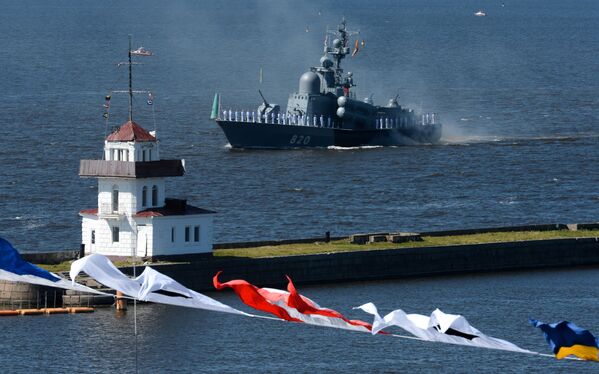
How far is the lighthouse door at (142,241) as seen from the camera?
274 ft

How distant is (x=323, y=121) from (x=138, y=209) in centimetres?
7421

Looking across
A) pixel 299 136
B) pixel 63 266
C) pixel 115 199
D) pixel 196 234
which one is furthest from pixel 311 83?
pixel 63 266

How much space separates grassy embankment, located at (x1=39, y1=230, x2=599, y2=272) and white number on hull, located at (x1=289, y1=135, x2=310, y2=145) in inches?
2325

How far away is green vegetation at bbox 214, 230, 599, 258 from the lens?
87.6 metres

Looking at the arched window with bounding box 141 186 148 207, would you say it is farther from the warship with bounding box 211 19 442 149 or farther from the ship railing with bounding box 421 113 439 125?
the ship railing with bounding box 421 113 439 125

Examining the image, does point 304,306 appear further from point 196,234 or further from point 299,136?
point 299,136

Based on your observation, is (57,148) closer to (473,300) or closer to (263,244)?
(263,244)

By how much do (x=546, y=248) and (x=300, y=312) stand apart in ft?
167

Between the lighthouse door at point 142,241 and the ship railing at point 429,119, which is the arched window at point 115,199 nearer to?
the lighthouse door at point 142,241

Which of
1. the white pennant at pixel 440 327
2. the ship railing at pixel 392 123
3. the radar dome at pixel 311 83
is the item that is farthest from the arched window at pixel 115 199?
the ship railing at pixel 392 123

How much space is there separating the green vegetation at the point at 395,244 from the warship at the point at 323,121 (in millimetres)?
58469

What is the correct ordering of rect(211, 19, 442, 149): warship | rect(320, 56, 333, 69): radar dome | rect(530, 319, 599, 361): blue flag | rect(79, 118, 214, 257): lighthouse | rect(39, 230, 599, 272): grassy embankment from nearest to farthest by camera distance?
rect(530, 319, 599, 361): blue flag < rect(79, 118, 214, 257): lighthouse < rect(39, 230, 599, 272): grassy embankment < rect(211, 19, 442, 149): warship < rect(320, 56, 333, 69): radar dome

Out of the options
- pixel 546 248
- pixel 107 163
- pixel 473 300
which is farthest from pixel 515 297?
pixel 107 163

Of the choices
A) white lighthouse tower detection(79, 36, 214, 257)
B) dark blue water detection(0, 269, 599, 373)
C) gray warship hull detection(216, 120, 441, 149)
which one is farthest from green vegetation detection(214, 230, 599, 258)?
gray warship hull detection(216, 120, 441, 149)
